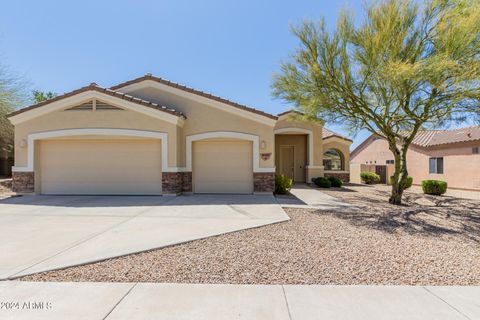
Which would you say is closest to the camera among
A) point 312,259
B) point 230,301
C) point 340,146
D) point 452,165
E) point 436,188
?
point 230,301

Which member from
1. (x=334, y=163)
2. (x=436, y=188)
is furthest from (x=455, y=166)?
(x=334, y=163)

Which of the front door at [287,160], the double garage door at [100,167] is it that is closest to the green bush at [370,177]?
the front door at [287,160]

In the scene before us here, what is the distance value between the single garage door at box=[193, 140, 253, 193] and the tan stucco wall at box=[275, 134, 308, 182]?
7.69 meters

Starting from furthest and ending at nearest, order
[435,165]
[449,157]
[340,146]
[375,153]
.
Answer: [375,153] → [340,146] → [435,165] → [449,157]

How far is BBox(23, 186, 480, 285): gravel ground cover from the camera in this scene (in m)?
3.99

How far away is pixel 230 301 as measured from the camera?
3357 millimetres

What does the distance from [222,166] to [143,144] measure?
3715 mm

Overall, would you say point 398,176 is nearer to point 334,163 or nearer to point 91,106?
point 334,163

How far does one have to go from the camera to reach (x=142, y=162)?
1187 cm

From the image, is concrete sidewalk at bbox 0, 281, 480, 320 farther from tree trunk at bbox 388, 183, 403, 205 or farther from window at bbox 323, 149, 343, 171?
window at bbox 323, 149, 343, 171

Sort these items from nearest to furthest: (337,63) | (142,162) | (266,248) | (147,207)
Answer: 1. (266,248)
2. (147,207)
3. (337,63)
4. (142,162)

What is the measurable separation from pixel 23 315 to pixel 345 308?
3.79 meters

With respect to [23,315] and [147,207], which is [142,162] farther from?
[23,315]

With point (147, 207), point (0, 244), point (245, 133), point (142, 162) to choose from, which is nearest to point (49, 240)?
point (0, 244)
